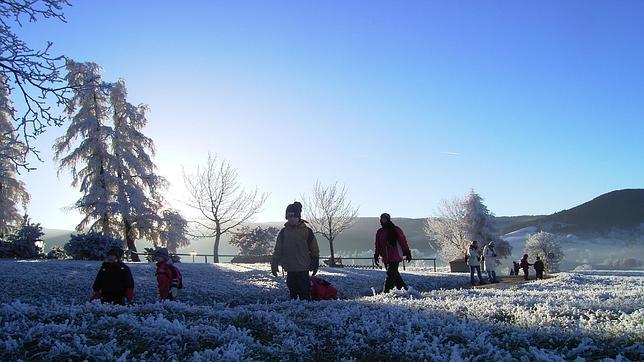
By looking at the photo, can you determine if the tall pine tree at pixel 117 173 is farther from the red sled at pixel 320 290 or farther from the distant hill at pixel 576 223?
the distant hill at pixel 576 223

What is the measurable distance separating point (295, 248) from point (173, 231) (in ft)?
83.8

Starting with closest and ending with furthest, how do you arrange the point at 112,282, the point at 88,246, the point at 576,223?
1. the point at 112,282
2. the point at 88,246
3. the point at 576,223

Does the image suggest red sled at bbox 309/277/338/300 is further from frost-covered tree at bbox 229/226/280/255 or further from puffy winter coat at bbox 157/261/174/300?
frost-covered tree at bbox 229/226/280/255

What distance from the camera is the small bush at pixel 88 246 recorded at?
Result: 23.6 metres

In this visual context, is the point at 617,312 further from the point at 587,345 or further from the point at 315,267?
the point at 315,267

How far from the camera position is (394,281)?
10352 millimetres

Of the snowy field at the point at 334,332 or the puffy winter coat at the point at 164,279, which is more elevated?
the puffy winter coat at the point at 164,279

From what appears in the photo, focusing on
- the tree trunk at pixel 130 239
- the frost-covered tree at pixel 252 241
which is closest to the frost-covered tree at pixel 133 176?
the tree trunk at pixel 130 239

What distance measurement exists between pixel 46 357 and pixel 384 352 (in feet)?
9.10

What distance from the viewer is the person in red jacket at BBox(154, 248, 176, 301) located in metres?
9.25

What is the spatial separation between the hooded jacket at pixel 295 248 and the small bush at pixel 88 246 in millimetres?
18515

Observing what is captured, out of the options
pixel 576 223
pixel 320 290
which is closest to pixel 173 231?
pixel 320 290

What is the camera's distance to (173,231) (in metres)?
31.7

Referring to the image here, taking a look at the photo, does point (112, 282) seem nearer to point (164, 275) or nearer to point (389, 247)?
point (164, 275)
